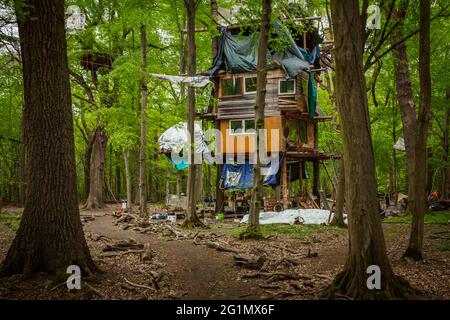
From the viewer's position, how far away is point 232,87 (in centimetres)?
2342

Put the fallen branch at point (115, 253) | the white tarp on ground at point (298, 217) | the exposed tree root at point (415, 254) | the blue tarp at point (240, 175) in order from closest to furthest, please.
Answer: the exposed tree root at point (415, 254) < the fallen branch at point (115, 253) < the white tarp on ground at point (298, 217) < the blue tarp at point (240, 175)

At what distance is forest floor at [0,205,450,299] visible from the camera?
6.11 m

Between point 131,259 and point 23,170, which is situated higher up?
point 23,170

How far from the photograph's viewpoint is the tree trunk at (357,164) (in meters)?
5.41

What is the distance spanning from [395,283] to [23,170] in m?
27.1

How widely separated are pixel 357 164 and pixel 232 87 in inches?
732

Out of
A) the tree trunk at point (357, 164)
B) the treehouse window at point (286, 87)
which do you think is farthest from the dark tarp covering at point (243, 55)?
the tree trunk at point (357, 164)

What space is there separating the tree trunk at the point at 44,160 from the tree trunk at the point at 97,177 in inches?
791

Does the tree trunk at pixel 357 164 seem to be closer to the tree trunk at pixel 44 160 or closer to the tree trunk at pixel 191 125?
the tree trunk at pixel 44 160

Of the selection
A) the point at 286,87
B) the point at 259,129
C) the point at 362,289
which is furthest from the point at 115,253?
the point at 286,87

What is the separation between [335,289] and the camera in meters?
5.60

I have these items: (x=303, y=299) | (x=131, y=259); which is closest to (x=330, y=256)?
(x=303, y=299)

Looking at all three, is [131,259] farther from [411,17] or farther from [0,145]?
[0,145]

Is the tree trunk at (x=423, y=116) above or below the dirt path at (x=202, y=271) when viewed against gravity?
above
